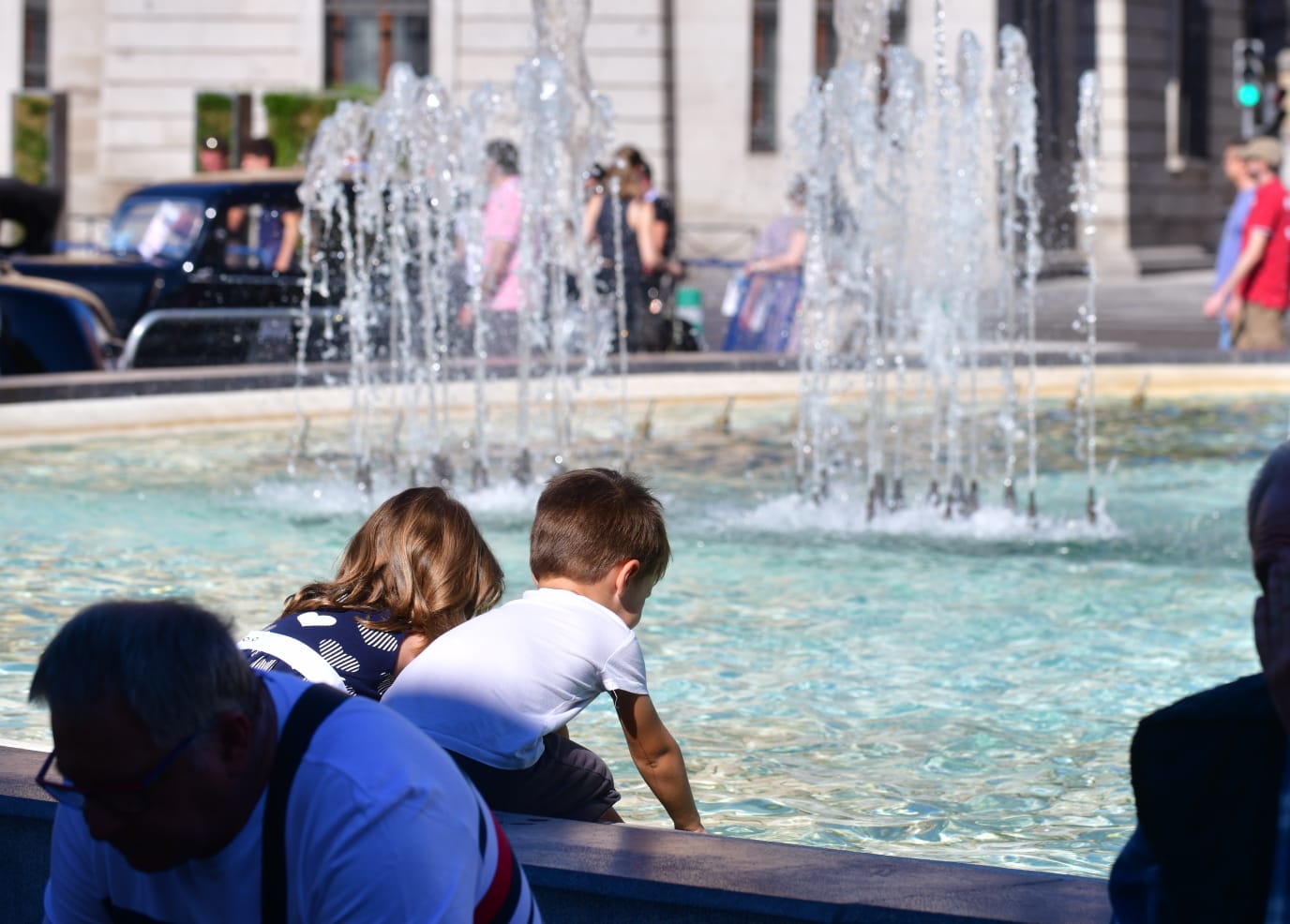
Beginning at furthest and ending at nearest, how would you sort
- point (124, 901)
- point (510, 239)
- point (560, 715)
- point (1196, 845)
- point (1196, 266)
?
point (1196, 266)
point (510, 239)
point (560, 715)
point (124, 901)
point (1196, 845)

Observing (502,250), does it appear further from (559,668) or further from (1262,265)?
(559,668)

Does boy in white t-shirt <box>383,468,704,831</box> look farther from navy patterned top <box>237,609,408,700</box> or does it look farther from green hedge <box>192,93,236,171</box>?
green hedge <box>192,93,236,171</box>

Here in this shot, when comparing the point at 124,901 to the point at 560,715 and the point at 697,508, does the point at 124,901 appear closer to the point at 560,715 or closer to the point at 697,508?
the point at 560,715

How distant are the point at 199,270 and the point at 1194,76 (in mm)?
27663

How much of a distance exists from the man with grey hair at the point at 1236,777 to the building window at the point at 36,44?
34698 millimetres

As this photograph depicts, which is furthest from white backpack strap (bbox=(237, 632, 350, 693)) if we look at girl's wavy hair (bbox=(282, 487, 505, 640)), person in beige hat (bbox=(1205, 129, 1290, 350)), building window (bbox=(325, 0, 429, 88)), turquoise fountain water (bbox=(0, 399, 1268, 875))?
building window (bbox=(325, 0, 429, 88))

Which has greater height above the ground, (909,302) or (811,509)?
(909,302)

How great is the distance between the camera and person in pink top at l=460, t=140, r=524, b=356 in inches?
436

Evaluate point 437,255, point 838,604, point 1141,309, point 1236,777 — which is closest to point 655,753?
point 1236,777

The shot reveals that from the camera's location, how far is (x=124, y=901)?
Result: 213 centimetres

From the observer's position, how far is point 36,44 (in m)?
34.8

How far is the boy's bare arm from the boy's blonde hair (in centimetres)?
21

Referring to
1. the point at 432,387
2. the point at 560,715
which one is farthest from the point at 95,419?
the point at 560,715

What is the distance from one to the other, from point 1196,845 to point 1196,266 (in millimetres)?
31454
